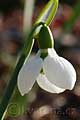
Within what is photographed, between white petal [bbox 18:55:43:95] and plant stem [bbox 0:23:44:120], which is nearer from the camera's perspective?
white petal [bbox 18:55:43:95]

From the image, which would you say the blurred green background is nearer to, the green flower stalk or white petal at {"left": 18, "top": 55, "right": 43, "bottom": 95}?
the green flower stalk

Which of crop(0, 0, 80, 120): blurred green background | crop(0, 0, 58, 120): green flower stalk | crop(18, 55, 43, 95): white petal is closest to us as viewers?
crop(18, 55, 43, 95): white petal

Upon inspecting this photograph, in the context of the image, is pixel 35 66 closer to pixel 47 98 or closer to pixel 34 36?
pixel 34 36

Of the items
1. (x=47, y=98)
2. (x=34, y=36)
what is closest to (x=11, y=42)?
(x=47, y=98)

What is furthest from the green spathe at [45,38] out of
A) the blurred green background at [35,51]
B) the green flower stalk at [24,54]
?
the blurred green background at [35,51]

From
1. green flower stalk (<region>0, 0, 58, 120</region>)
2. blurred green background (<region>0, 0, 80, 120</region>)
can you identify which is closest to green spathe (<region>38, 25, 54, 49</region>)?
green flower stalk (<region>0, 0, 58, 120</region>)

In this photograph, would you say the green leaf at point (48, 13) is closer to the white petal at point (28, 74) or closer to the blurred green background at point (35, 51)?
the white petal at point (28, 74)
